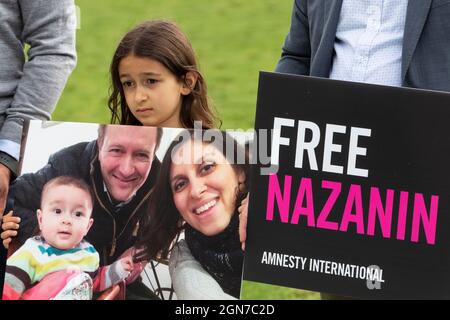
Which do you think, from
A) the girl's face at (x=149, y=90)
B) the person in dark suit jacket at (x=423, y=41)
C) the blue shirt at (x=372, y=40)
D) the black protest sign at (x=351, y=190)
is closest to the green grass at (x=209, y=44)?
the girl's face at (x=149, y=90)

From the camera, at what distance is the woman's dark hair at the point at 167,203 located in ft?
10.4

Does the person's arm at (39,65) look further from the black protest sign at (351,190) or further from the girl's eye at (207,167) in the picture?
the black protest sign at (351,190)

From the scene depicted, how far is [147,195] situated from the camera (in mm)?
3207

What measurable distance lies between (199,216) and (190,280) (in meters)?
0.20

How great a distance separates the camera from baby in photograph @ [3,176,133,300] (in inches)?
125

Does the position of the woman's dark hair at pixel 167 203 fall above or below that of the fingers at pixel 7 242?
above

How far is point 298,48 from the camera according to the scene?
3.84 m

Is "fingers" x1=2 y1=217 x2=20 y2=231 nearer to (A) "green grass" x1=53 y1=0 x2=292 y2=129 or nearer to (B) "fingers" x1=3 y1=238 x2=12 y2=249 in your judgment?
(B) "fingers" x1=3 y1=238 x2=12 y2=249

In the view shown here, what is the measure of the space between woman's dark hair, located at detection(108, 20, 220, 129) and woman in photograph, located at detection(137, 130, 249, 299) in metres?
0.45

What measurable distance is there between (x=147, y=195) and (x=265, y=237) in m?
0.39

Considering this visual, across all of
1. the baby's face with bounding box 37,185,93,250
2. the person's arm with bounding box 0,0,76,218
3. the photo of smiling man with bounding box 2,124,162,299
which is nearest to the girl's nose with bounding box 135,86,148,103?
the person's arm with bounding box 0,0,76,218

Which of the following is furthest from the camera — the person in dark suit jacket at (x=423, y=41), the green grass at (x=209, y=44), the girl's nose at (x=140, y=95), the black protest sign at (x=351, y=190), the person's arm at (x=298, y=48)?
the green grass at (x=209, y=44)

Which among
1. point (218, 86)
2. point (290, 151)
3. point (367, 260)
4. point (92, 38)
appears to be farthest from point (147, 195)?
point (92, 38)
